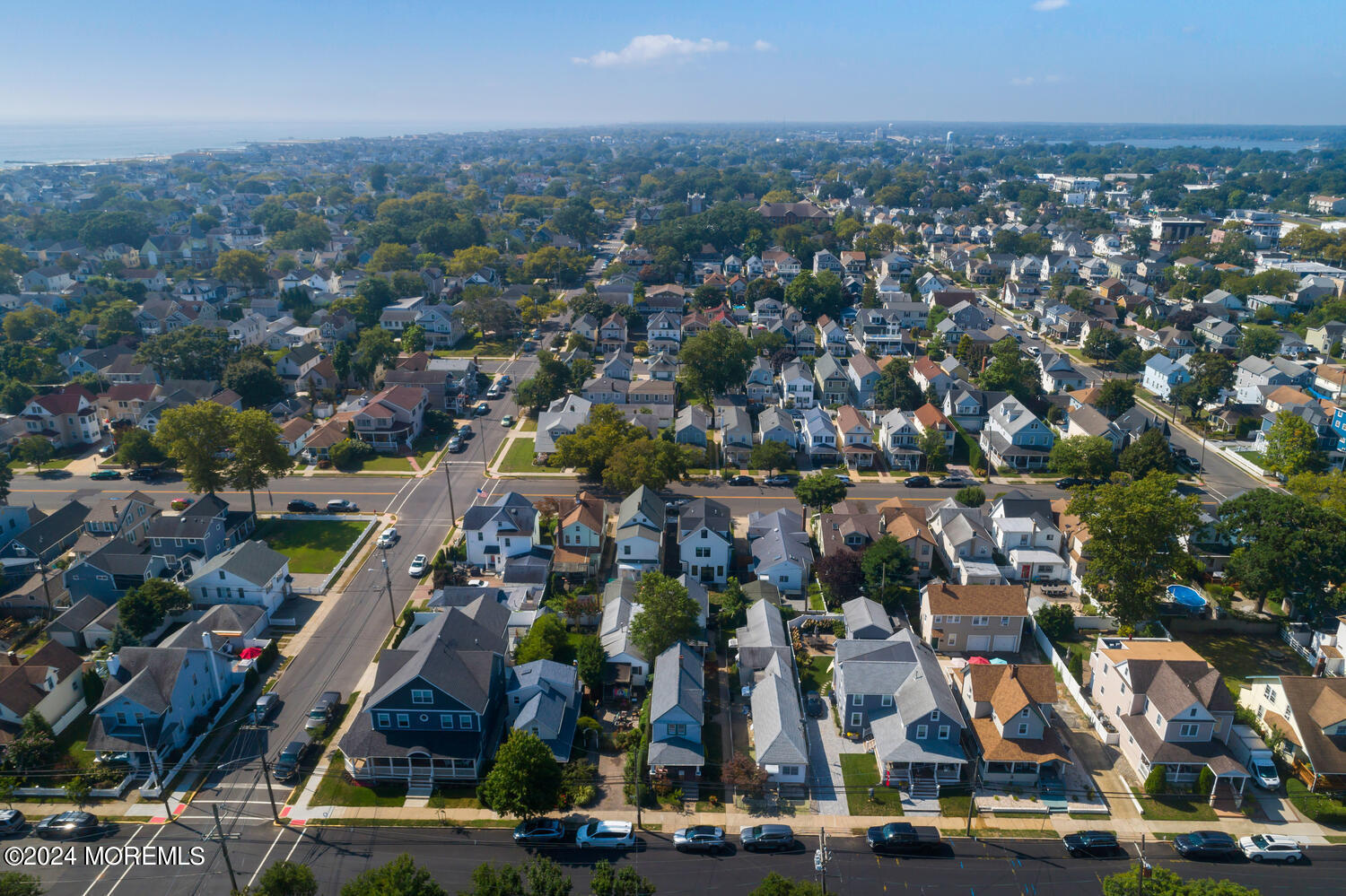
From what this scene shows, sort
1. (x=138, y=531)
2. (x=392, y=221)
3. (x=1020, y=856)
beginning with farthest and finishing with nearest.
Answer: (x=392, y=221)
(x=138, y=531)
(x=1020, y=856)

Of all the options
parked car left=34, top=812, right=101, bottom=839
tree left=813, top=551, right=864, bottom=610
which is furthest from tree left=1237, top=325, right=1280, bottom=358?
parked car left=34, top=812, right=101, bottom=839

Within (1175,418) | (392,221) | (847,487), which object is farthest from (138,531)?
(392,221)

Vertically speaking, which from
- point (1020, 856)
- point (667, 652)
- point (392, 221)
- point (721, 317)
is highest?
point (392, 221)

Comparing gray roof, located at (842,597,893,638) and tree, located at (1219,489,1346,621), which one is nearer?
gray roof, located at (842,597,893,638)

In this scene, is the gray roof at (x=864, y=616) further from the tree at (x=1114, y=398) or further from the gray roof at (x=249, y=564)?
the tree at (x=1114, y=398)

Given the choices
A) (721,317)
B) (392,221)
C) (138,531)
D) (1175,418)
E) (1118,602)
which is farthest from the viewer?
(392,221)

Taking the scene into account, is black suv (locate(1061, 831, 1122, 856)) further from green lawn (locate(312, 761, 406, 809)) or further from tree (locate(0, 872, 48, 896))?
tree (locate(0, 872, 48, 896))

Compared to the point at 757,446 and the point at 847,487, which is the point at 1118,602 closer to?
the point at 847,487

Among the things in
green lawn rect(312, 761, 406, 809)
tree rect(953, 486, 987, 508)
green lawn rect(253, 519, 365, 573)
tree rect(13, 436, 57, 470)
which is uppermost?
tree rect(13, 436, 57, 470)
